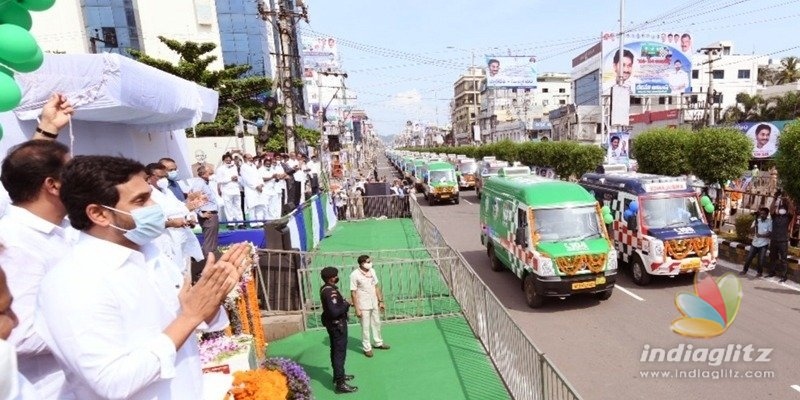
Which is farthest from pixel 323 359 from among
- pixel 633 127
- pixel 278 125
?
pixel 633 127

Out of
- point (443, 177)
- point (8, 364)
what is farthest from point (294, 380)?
point (443, 177)

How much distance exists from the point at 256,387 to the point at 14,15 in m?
3.05

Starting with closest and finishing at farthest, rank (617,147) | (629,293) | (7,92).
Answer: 1. (7,92)
2. (629,293)
3. (617,147)

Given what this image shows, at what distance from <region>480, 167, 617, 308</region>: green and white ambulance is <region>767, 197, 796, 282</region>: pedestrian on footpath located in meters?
3.99

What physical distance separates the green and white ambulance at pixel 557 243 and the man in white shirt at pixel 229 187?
6737mm

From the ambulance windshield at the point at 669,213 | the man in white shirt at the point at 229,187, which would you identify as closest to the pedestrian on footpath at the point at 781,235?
the ambulance windshield at the point at 669,213

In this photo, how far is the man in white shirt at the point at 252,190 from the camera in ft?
36.9

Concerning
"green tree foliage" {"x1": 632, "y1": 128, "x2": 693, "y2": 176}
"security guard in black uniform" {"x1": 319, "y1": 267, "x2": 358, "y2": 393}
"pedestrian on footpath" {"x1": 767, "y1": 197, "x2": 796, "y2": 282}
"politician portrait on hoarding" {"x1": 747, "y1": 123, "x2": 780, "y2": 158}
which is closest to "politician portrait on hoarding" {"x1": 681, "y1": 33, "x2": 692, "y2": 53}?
"politician portrait on hoarding" {"x1": 747, "y1": 123, "x2": 780, "y2": 158}

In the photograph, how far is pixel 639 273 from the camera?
9.61 m

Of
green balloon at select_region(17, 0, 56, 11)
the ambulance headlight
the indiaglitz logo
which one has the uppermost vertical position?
green balloon at select_region(17, 0, 56, 11)

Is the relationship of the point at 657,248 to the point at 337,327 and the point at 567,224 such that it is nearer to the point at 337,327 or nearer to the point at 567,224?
the point at 567,224

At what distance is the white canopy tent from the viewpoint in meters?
4.59

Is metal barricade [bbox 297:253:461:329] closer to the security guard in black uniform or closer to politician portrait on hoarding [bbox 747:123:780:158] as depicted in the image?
the security guard in black uniform

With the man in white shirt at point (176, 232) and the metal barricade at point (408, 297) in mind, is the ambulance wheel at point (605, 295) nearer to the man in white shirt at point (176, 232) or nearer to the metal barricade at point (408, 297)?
the metal barricade at point (408, 297)
